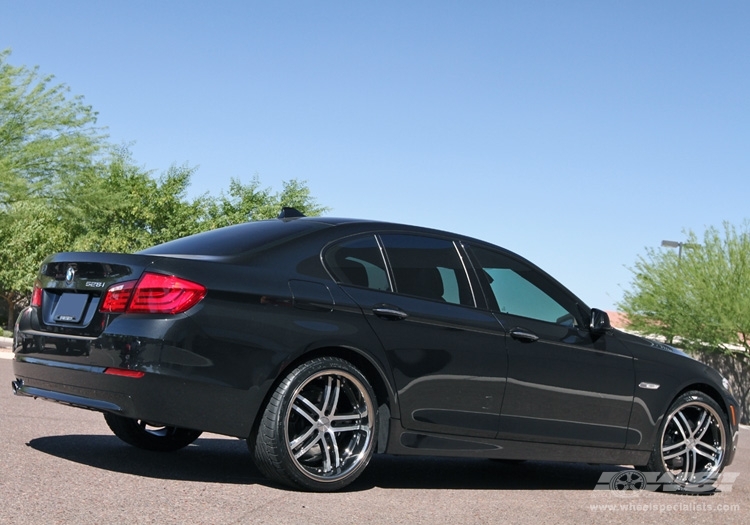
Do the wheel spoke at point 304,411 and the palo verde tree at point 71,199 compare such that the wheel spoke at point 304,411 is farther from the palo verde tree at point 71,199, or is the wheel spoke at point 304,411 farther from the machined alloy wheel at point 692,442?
the palo verde tree at point 71,199

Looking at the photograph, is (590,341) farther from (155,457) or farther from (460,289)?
(155,457)

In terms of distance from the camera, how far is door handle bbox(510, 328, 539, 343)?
676 centimetres

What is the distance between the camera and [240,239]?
Answer: 20.7 ft

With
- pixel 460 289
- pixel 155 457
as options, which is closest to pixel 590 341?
pixel 460 289

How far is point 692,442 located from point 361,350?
3.03m

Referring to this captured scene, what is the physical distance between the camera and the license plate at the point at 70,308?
583cm

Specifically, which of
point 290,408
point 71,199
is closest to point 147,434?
point 290,408

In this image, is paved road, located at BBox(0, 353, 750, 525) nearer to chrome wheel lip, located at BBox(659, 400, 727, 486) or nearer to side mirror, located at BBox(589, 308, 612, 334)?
chrome wheel lip, located at BBox(659, 400, 727, 486)

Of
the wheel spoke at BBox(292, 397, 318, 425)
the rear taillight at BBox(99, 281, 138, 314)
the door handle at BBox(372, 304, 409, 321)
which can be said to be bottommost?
the wheel spoke at BBox(292, 397, 318, 425)

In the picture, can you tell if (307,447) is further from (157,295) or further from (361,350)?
(157,295)

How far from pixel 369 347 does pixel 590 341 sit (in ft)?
6.23

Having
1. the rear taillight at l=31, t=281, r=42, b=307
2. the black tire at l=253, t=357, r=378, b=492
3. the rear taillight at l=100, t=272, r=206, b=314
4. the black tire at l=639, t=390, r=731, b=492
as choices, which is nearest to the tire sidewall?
the black tire at l=253, t=357, r=378, b=492

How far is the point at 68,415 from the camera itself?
9312 millimetres

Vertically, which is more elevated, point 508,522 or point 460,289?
point 460,289
